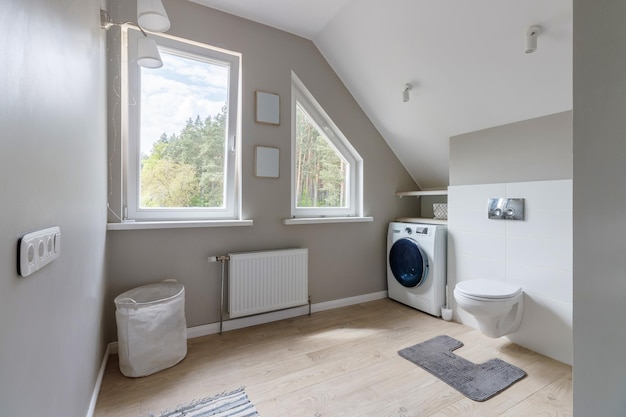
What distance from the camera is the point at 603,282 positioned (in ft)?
2.81

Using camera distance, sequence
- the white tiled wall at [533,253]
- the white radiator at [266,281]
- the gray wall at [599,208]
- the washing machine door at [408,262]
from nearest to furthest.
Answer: the gray wall at [599,208], the white tiled wall at [533,253], the white radiator at [266,281], the washing machine door at [408,262]

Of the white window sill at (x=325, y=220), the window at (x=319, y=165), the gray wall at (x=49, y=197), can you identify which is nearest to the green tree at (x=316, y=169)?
the window at (x=319, y=165)

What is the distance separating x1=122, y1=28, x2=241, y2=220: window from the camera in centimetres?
221

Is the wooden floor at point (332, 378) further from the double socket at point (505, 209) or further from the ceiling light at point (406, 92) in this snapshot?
the ceiling light at point (406, 92)

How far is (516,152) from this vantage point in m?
2.35

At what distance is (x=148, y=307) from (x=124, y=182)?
0.94 metres

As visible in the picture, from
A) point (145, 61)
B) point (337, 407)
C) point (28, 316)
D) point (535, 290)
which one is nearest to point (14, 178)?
point (28, 316)

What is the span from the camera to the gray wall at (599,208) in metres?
0.82

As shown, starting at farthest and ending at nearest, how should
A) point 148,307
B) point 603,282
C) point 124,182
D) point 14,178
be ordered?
point 124,182, point 148,307, point 603,282, point 14,178

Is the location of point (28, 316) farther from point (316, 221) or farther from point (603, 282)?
point (316, 221)

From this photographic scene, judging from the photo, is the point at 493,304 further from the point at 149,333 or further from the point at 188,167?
the point at 188,167

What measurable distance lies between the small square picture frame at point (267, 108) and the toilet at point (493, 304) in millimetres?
2058

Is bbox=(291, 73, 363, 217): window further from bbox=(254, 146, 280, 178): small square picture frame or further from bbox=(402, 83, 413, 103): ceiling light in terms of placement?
bbox=(402, 83, 413, 103): ceiling light

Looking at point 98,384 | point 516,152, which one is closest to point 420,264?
→ point 516,152
